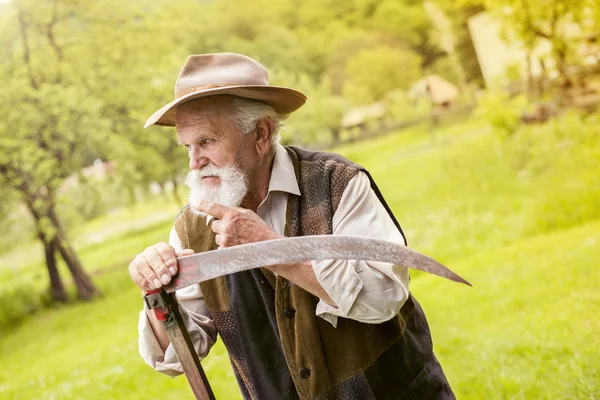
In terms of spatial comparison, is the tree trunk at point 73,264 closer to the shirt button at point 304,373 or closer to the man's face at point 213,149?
the man's face at point 213,149

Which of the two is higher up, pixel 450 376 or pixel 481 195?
pixel 450 376

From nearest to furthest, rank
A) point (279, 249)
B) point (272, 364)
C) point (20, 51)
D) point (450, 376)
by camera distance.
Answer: point (279, 249), point (272, 364), point (450, 376), point (20, 51)

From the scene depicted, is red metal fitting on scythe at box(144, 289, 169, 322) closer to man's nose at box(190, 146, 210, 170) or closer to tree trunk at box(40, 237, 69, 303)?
man's nose at box(190, 146, 210, 170)

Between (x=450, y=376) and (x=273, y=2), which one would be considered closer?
(x=450, y=376)

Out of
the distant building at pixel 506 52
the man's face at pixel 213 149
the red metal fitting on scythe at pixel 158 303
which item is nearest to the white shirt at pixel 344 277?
the man's face at pixel 213 149

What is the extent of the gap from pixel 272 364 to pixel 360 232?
0.45m

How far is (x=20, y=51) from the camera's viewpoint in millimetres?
10594

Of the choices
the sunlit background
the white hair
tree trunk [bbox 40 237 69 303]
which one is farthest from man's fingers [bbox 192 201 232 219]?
tree trunk [bbox 40 237 69 303]

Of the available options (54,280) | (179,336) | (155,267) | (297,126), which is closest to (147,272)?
(155,267)

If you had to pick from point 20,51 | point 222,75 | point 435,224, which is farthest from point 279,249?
point 20,51

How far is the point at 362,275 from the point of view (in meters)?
1.55

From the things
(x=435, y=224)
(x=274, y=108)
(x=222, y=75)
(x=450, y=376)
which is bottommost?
(x=435, y=224)

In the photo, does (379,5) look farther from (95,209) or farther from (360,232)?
(360,232)

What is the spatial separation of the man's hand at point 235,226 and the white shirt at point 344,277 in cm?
14
